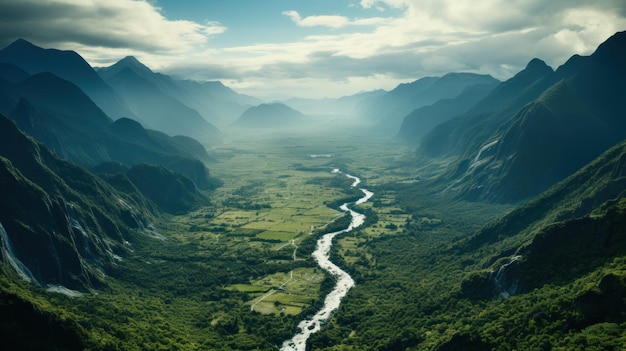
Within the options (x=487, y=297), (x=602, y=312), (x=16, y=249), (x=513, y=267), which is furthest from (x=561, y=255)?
(x=16, y=249)

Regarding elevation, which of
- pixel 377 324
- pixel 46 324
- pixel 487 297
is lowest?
pixel 377 324

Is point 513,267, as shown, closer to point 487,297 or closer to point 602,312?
point 487,297

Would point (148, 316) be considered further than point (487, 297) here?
Yes

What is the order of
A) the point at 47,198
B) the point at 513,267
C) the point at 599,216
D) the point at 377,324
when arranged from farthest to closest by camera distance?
1. the point at 47,198
2. the point at 377,324
3. the point at 513,267
4. the point at 599,216

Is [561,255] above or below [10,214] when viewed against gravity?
below

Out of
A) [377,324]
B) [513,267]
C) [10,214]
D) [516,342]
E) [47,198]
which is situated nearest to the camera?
[516,342]

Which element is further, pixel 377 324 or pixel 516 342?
pixel 377 324

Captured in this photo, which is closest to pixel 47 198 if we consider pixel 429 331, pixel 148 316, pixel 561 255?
pixel 148 316

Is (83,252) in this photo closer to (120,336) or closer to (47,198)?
(47,198)

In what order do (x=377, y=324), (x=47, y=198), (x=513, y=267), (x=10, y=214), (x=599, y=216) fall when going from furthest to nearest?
(x=47, y=198), (x=10, y=214), (x=377, y=324), (x=513, y=267), (x=599, y=216)
